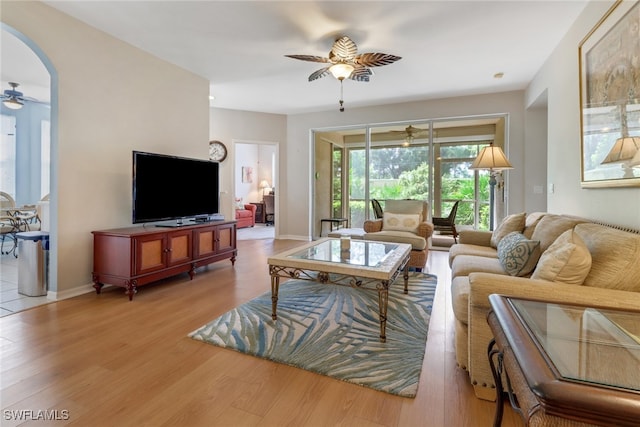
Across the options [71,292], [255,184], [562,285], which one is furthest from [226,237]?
[255,184]

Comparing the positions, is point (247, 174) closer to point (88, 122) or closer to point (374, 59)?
point (88, 122)

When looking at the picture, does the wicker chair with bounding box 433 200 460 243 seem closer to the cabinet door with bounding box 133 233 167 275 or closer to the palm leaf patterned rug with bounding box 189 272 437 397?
the palm leaf patterned rug with bounding box 189 272 437 397

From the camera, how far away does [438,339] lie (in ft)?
7.17

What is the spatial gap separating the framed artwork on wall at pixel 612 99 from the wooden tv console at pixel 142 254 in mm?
3908

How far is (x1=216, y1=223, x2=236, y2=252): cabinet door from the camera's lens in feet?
13.3

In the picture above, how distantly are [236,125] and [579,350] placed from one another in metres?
6.44

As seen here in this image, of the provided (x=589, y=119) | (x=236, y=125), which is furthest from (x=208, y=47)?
(x=589, y=119)

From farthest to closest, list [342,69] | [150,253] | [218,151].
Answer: [218,151], [342,69], [150,253]

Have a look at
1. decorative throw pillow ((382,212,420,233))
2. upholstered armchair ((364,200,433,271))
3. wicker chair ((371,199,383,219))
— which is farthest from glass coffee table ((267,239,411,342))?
wicker chair ((371,199,383,219))

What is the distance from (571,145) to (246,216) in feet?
25.3

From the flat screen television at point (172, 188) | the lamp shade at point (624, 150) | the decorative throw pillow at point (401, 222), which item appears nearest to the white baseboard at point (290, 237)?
the decorative throw pillow at point (401, 222)

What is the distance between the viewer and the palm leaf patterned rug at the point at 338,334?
5.82ft

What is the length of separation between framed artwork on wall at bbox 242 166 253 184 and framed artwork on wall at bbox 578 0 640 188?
30.0 feet

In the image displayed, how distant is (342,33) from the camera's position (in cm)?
317
